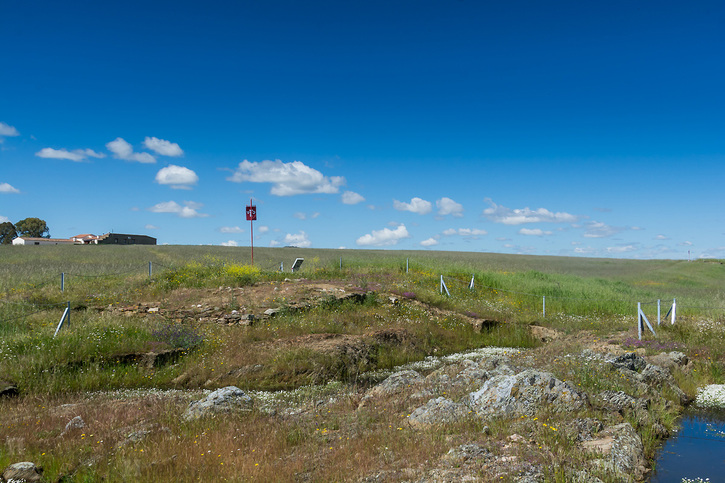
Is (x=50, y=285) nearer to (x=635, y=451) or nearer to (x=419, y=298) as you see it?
(x=419, y=298)

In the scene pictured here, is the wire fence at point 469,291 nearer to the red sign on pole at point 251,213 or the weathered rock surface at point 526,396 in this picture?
the red sign on pole at point 251,213

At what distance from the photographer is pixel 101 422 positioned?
314 inches

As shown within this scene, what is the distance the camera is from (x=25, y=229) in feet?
277

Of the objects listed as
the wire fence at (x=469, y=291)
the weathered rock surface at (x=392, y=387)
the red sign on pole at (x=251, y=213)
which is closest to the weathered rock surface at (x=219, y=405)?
the weathered rock surface at (x=392, y=387)

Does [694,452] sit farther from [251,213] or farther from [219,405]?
[251,213]

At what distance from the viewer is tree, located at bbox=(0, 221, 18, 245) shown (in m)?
81.0

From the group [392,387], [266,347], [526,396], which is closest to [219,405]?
[392,387]

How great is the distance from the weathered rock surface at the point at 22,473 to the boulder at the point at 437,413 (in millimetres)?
5616

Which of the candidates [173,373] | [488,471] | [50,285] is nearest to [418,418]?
[488,471]

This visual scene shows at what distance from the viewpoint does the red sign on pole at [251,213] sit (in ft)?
87.6

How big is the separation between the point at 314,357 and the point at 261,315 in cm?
472

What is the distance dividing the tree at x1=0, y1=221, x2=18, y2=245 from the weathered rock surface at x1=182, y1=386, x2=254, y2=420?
95.3 meters

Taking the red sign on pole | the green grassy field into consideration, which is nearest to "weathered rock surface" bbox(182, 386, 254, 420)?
the green grassy field

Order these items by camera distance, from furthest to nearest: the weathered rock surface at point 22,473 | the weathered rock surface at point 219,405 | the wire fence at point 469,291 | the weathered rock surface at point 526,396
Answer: the wire fence at point 469,291 < the weathered rock surface at point 219,405 < the weathered rock surface at point 526,396 < the weathered rock surface at point 22,473
